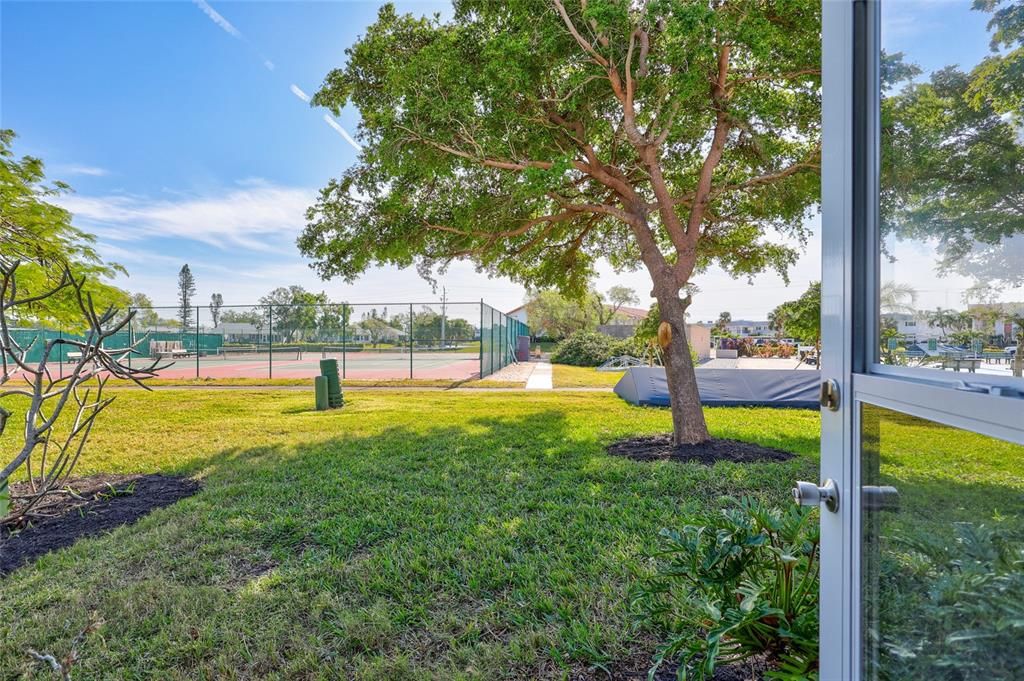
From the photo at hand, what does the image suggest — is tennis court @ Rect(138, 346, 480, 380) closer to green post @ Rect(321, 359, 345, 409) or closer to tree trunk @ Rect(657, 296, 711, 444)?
green post @ Rect(321, 359, 345, 409)

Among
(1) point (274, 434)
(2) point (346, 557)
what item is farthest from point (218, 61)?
(2) point (346, 557)

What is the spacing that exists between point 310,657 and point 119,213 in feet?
54.4

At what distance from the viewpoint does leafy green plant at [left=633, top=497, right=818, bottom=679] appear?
1.47m

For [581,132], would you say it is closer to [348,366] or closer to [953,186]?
[953,186]

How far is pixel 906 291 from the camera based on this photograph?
857 mm

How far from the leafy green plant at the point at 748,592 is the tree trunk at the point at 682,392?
3.43m

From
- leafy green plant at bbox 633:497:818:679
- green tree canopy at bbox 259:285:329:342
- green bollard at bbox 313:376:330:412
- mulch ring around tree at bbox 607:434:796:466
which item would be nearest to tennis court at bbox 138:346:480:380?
green tree canopy at bbox 259:285:329:342

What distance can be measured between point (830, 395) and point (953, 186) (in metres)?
0.46

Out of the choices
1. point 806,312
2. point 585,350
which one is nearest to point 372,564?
point 806,312

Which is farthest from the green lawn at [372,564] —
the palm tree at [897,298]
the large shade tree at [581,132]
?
the large shade tree at [581,132]

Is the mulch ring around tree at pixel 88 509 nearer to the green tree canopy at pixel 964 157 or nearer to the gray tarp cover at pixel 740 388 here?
the green tree canopy at pixel 964 157

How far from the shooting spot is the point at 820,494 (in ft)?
3.46

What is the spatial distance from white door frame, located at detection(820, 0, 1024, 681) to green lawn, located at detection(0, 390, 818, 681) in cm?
85

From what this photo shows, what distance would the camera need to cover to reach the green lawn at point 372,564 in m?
1.91
